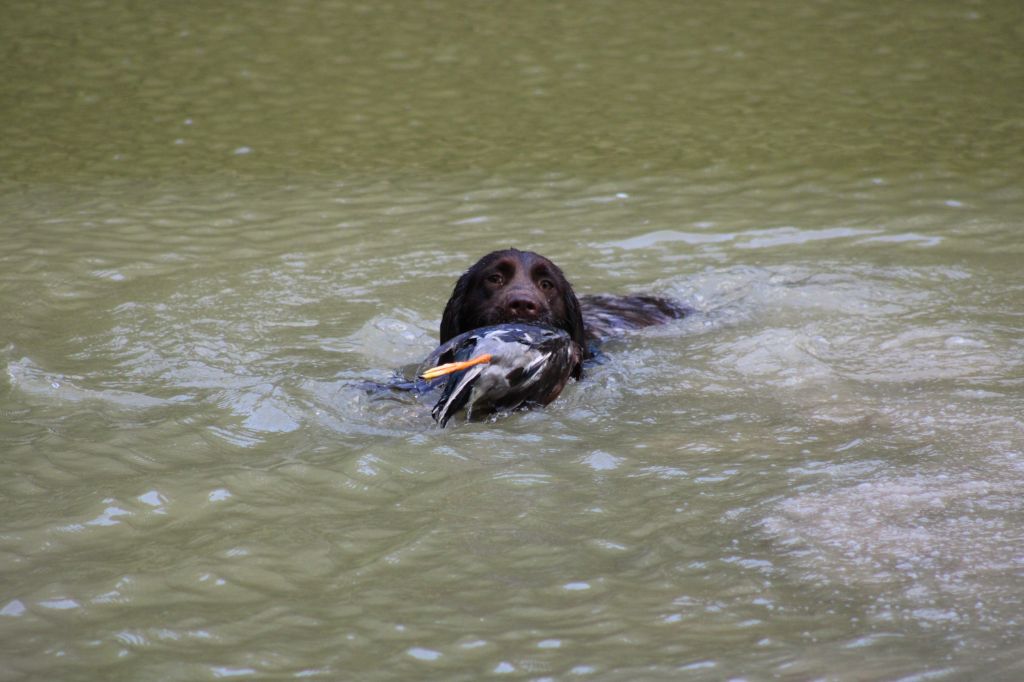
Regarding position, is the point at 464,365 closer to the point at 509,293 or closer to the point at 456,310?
the point at 509,293

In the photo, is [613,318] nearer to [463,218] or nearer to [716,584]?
[463,218]

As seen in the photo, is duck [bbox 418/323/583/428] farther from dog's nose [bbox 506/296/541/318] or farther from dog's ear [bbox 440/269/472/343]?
dog's ear [bbox 440/269/472/343]

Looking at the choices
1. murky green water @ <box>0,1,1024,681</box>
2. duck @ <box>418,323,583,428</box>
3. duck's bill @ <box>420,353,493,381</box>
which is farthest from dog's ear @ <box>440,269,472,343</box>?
duck's bill @ <box>420,353,493,381</box>

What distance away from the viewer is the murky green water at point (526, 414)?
3576mm

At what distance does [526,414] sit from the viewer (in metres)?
5.61

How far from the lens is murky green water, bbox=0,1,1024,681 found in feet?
11.7

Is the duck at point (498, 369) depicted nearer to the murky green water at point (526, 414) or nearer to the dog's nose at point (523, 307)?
the murky green water at point (526, 414)

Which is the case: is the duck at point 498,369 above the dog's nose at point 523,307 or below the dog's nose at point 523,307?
below

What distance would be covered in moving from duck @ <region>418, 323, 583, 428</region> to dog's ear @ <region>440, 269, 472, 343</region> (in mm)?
720

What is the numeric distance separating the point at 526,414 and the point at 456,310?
3.16 feet

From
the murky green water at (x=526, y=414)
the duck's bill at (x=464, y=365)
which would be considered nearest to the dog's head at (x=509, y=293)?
the murky green water at (x=526, y=414)

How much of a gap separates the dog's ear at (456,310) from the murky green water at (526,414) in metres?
0.40

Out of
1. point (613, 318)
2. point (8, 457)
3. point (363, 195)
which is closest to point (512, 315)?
point (613, 318)

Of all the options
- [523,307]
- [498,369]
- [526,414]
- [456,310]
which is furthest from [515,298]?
[498,369]
